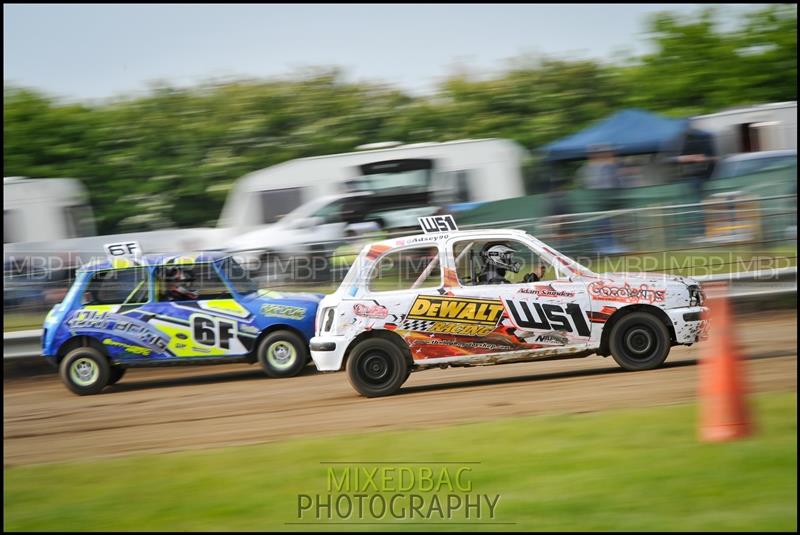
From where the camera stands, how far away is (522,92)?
27.2 metres

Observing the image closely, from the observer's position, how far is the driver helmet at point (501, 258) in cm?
1002

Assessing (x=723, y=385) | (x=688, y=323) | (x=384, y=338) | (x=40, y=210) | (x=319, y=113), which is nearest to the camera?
(x=723, y=385)

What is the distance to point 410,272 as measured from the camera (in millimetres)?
10516

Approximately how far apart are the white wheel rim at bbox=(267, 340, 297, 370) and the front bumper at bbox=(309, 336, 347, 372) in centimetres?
252

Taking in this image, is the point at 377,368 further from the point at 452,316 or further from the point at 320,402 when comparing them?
the point at 452,316

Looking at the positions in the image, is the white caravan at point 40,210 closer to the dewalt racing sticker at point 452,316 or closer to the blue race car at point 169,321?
the blue race car at point 169,321

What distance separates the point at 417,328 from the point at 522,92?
18.5m

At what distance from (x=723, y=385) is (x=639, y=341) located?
3.30 meters

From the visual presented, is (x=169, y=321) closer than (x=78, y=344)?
Yes

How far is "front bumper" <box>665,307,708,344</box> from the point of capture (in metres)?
9.69

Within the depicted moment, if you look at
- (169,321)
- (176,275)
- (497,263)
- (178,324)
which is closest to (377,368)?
(497,263)

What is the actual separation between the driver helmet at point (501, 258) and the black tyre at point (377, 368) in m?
1.34

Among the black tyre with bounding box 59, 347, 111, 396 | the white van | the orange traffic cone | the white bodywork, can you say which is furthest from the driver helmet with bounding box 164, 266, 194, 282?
the orange traffic cone

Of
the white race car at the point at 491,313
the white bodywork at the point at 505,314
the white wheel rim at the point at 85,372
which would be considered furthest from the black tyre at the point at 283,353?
the white bodywork at the point at 505,314
